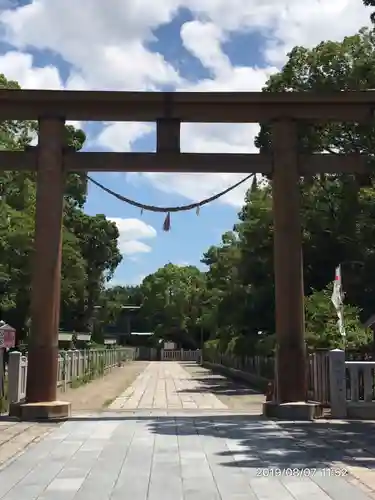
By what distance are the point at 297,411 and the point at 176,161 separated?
16.9 feet

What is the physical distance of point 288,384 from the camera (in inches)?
473

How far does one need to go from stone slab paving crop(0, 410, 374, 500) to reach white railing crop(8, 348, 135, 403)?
8.71 feet

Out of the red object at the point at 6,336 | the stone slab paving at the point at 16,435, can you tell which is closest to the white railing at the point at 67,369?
the red object at the point at 6,336

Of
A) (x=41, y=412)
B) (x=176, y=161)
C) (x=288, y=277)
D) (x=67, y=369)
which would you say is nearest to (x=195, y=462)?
(x=41, y=412)

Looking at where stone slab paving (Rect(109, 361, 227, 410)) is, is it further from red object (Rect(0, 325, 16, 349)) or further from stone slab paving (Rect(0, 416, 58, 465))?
stone slab paving (Rect(0, 416, 58, 465))

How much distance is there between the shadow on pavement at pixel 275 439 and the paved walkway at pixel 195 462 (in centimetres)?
1

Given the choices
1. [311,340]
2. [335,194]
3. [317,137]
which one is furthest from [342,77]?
[311,340]

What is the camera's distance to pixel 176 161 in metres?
12.6

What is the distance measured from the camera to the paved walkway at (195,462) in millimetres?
6102

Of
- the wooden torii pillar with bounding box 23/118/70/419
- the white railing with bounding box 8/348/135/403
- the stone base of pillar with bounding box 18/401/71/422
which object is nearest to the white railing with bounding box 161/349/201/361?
the white railing with bounding box 8/348/135/403

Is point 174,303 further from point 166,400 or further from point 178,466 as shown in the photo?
point 178,466

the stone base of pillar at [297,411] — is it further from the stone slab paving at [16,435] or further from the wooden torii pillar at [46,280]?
the stone slab paving at [16,435]

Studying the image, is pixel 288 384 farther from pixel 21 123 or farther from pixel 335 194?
pixel 21 123

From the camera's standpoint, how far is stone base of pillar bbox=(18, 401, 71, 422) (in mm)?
11469
